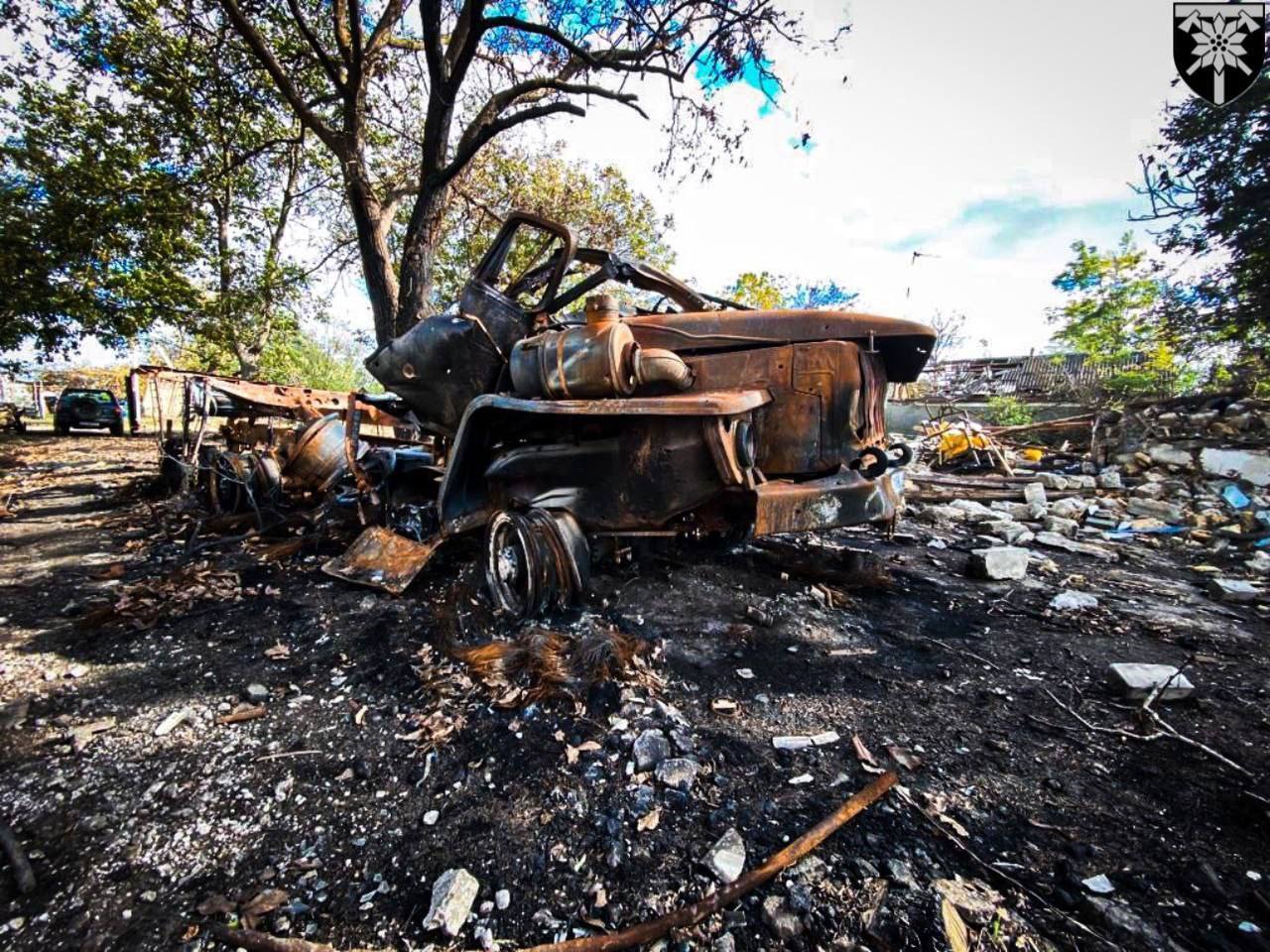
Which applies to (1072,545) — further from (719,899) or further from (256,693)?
(256,693)

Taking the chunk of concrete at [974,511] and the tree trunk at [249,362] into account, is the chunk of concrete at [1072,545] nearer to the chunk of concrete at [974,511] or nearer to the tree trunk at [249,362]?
the chunk of concrete at [974,511]

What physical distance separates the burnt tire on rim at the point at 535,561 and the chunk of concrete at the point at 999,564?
2955mm

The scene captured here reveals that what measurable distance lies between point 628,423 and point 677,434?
0.31 m

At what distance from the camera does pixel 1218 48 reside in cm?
628

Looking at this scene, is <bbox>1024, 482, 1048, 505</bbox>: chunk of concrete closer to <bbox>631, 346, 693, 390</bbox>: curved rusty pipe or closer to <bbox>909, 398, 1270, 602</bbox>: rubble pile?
<bbox>909, 398, 1270, 602</bbox>: rubble pile

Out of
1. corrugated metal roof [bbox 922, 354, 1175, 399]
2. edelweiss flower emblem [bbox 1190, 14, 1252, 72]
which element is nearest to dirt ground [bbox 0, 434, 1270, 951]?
edelweiss flower emblem [bbox 1190, 14, 1252, 72]

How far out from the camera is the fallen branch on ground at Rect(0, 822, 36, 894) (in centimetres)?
130

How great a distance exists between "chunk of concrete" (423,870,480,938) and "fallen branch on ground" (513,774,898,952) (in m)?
0.21

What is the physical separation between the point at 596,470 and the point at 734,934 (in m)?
2.10

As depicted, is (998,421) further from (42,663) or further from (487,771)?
(42,663)

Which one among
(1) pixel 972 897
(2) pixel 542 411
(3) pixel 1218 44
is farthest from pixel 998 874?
(3) pixel 1218 44

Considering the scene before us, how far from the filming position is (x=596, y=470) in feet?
9.55

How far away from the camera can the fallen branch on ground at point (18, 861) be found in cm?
130

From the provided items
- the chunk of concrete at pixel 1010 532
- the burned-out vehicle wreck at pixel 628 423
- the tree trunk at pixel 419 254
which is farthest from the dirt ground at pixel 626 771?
the tree trunk at pixel 419 254
